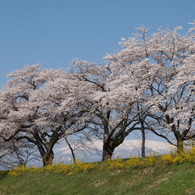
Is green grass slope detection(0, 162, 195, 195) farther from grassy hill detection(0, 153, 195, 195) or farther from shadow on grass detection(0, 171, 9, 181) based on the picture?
shadow on grass detection(0, 171, 9, 181)

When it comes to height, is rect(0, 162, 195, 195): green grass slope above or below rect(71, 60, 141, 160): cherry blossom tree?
below

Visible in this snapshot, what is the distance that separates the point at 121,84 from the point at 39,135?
13.7 m

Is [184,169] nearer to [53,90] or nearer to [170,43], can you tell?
[170,43]

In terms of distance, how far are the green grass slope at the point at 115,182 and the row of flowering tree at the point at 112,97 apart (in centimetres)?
712

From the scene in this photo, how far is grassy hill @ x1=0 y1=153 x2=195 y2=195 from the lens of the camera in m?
13.0

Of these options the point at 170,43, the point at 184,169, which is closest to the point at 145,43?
the point at 170,43

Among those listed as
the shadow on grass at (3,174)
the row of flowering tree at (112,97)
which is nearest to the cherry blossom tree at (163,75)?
the row of flowering tree at (112,97)

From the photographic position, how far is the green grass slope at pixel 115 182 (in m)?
12.8

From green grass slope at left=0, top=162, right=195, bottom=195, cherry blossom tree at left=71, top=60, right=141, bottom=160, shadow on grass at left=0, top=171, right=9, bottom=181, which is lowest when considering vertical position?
green grass slope at left=0, top=162, right=195, bottom=195

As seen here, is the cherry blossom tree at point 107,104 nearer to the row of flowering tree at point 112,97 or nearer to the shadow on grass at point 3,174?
the row of flowering tree at point 112,97

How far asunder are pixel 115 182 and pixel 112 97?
30.2 feet

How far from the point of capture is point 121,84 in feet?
84.3

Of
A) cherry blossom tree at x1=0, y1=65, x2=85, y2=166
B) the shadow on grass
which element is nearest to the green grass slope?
the shadow on grass

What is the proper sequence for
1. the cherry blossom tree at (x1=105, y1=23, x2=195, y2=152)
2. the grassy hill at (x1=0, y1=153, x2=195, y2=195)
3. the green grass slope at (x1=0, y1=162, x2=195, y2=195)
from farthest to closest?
the cherry blossom tree at (x1=105, y1=23, x2=195, y2=152), the grassy hill at (x1=0, y1=153, x2=195, y2=195), the green grass slope at (x1=0, y1=162, x2=195, y2=195)
